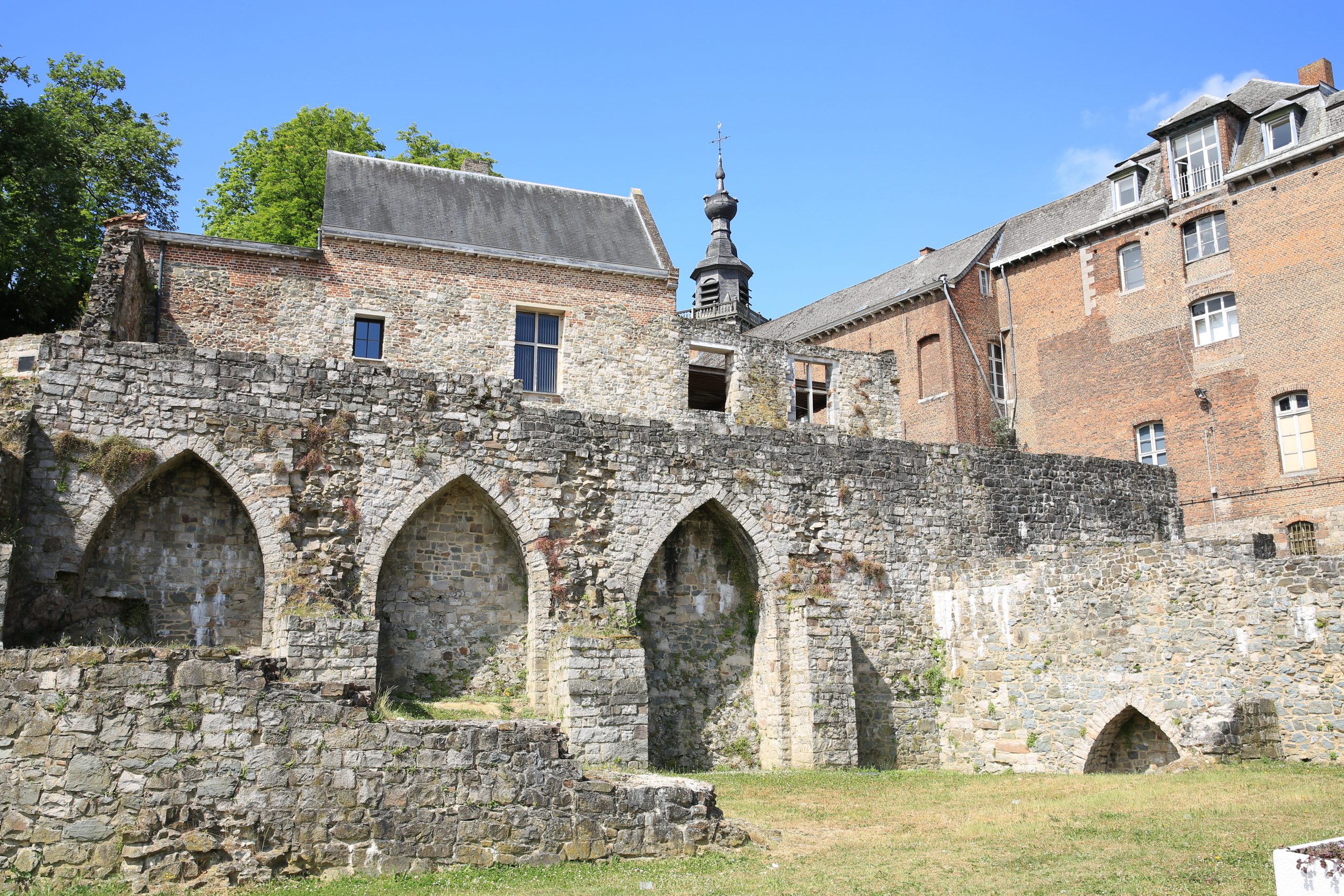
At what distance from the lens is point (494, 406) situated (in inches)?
634

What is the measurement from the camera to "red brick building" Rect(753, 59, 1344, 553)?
26.8 m

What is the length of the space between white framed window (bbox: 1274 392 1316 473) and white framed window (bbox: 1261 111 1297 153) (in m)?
6.44

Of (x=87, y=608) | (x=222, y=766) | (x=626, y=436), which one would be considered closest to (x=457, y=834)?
(x=222, y=766)

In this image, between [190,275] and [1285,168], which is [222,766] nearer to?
[190,275]

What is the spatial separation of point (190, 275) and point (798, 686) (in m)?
13.6

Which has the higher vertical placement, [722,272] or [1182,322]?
[722,272]

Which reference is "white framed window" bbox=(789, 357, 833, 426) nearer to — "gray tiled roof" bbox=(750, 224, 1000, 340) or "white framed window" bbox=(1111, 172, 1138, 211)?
"gray tiled roof" bbox=(750, 224, 1000, 340)

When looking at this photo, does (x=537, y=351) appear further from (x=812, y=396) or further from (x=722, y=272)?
(x=722, y=272)

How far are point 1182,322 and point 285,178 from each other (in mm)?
24109

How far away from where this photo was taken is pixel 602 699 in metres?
15.0

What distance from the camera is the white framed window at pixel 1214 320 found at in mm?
28641

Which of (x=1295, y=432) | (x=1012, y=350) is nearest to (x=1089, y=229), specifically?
(x=1012, y=350)

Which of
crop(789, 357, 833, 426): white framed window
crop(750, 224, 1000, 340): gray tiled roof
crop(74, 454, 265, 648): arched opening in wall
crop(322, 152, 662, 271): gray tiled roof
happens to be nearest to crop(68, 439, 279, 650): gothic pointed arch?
crop(74, 454, 265, 648): arched opening in wall

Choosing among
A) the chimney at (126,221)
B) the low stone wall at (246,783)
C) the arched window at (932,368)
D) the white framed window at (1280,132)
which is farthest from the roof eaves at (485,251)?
the white framed window at (1280,132)
